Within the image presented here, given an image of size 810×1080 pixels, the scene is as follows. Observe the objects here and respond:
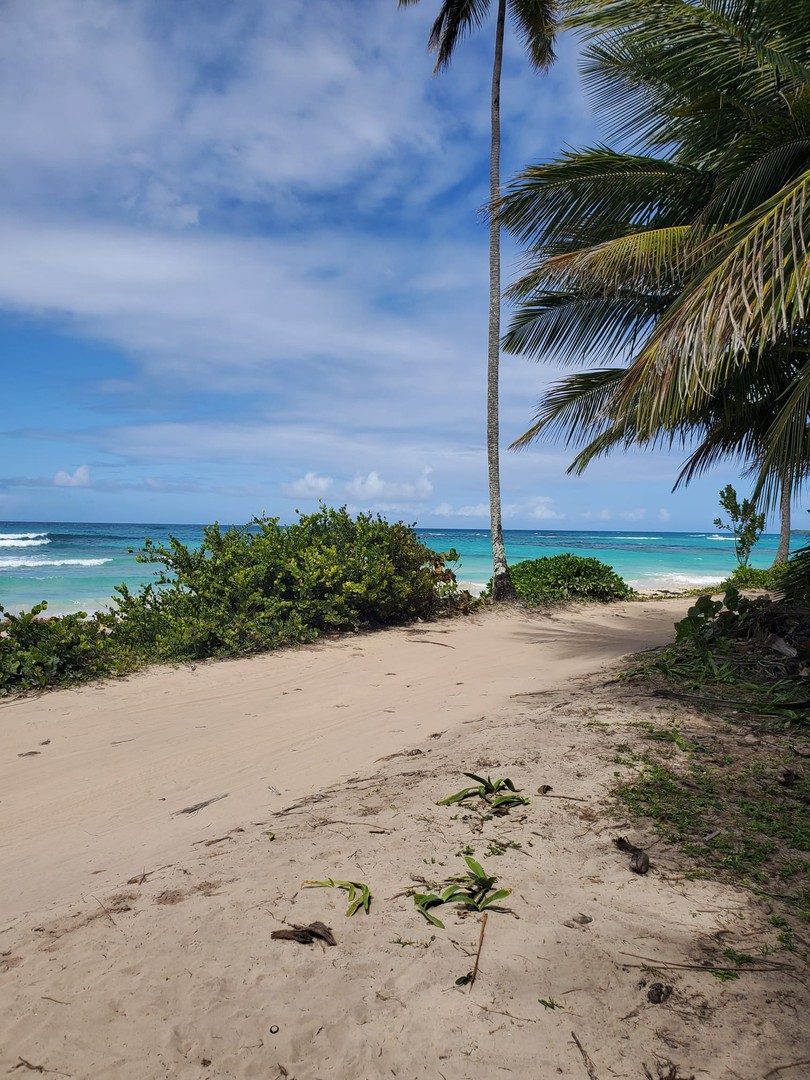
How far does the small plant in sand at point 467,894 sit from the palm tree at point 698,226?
322 cm

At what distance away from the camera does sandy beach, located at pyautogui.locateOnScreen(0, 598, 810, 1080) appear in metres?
1.62

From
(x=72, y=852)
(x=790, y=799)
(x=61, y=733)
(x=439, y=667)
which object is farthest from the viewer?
(x=439, y=667)

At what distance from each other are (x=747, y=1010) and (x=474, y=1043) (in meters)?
0.70

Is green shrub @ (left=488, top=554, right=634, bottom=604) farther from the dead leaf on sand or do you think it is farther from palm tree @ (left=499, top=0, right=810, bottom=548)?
the dead leaf on sand

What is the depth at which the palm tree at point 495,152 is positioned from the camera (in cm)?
1152

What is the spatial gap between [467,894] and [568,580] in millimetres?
10381

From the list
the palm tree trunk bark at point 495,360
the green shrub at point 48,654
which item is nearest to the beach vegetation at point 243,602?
the green shrub at point 48,654

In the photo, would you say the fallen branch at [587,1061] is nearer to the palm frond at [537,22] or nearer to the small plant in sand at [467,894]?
the small plant in sand at [467,894]

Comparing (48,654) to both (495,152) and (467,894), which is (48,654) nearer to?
(467,894)

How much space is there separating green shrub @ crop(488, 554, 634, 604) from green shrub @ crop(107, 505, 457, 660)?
293 cm

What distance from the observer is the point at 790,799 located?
116 inches

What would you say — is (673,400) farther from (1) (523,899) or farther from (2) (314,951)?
(2) (314,951)

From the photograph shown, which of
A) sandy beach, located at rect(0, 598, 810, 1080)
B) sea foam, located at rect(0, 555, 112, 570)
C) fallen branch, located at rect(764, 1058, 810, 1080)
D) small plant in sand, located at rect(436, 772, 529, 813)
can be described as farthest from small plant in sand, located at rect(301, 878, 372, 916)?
sea foam, located at rect(0, 555, 112, 570)

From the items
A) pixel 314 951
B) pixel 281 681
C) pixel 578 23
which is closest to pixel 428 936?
pixel 314 951
